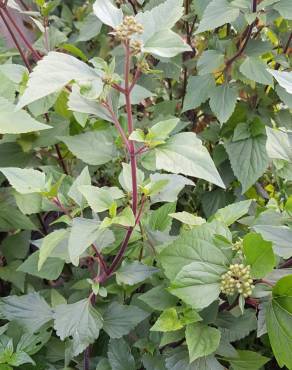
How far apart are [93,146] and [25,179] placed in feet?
0.95

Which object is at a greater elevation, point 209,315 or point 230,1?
point 230,1

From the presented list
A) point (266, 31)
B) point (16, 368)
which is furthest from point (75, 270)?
point (266, 31)

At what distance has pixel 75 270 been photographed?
1138mm

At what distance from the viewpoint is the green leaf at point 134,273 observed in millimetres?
875

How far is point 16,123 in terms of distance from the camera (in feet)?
2.76

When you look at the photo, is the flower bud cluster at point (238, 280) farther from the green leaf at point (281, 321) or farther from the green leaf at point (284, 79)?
the green leaf at point (284, 79)

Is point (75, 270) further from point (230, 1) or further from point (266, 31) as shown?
point (266, 31)

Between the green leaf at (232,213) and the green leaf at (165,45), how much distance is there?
1.05 feet

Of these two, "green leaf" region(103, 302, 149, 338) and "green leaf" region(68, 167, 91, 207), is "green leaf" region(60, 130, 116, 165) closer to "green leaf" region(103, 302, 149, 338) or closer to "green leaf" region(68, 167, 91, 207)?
"green leaf" region(68, 167, 91, 207)

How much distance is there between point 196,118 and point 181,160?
85 cm

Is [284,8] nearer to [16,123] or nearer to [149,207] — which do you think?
[149,207]

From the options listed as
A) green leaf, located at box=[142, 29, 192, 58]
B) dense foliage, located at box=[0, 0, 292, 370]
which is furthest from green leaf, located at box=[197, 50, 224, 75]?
green leaf, located at box=[142, 29, 192, 58]

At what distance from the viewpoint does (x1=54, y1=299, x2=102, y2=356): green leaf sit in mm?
856

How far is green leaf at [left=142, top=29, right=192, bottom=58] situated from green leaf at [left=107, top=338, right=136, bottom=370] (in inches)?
21.3
